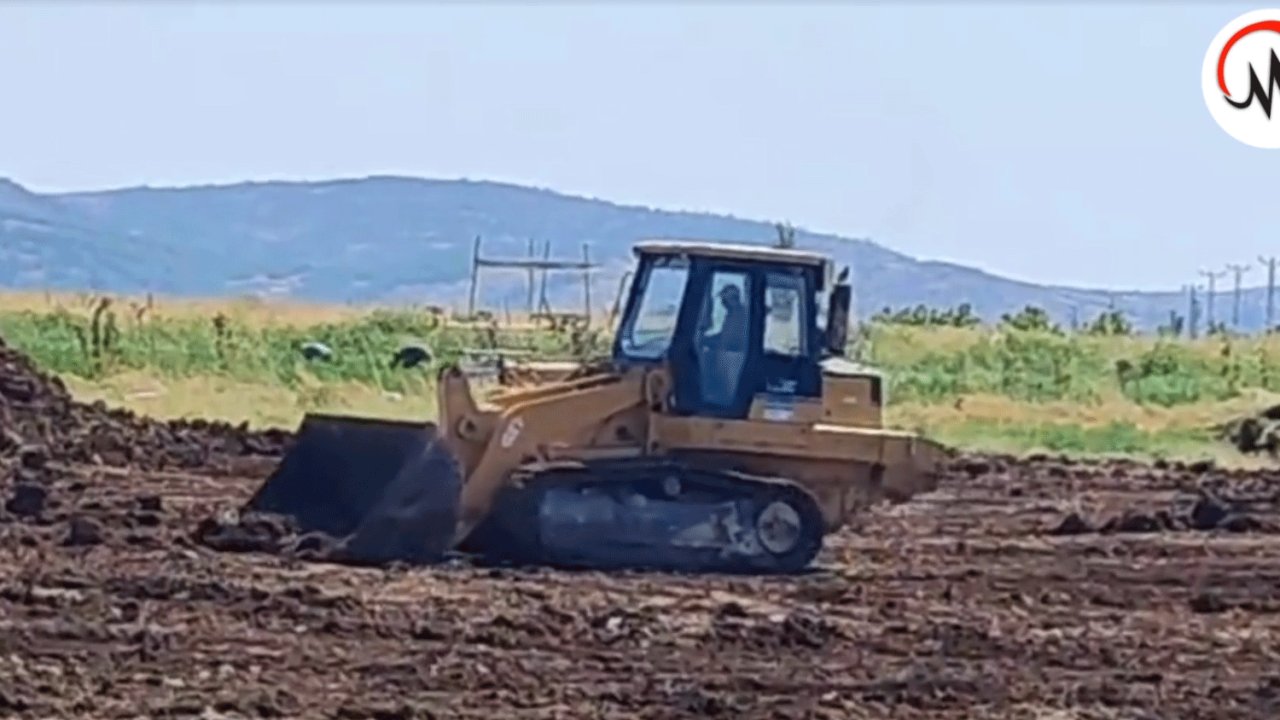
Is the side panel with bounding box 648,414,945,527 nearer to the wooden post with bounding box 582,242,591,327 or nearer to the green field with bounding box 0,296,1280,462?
the wooden post with bounding box 582,242,591,327

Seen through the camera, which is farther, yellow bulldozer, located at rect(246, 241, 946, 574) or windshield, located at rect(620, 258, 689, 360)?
windshield, located at rect(620, 258, 689, 360)

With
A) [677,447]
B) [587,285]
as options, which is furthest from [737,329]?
[587,285]

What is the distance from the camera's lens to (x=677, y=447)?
20219 mm

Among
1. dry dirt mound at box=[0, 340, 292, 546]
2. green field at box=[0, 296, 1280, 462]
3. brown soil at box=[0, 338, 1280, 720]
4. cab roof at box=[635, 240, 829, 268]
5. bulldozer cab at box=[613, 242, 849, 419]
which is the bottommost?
brown soil at box=[0, 338, 1280, 720]

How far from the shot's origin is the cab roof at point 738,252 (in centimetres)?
2011

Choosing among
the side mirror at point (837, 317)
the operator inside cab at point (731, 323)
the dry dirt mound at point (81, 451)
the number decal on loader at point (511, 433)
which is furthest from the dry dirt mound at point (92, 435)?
the side mirror at point (837, 317)

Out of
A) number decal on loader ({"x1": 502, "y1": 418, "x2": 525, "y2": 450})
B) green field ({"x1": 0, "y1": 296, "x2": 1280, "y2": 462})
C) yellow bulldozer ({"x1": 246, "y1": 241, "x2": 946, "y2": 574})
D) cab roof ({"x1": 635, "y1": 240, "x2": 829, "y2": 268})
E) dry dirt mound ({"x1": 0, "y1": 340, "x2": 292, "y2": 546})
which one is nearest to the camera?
number decal on loader ({"x1": 502, "y1": 418, "x2": 525, "y2": 450})

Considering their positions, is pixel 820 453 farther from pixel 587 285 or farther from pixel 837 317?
pixel 587 285

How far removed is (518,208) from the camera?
152 metres

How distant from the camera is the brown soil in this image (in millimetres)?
14500

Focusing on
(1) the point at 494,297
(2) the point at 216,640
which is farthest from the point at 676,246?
(1) the point at 494,297

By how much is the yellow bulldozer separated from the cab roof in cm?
1

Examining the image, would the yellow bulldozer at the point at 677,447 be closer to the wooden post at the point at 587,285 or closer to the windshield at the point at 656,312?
the windshield at the point at 656,312

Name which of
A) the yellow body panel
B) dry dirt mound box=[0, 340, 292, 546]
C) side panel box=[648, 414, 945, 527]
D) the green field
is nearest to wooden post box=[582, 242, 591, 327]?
the yellow body panel
